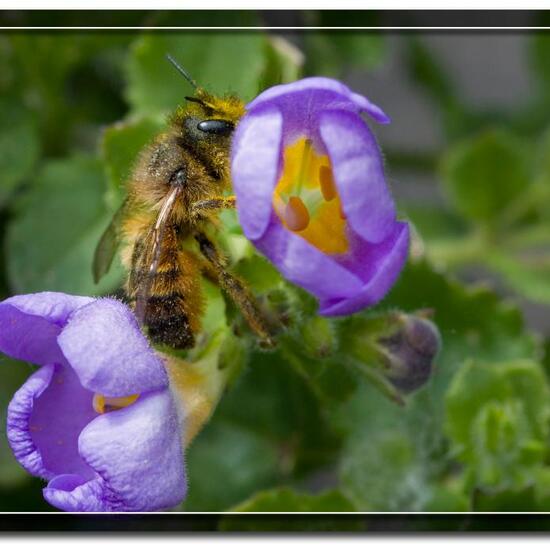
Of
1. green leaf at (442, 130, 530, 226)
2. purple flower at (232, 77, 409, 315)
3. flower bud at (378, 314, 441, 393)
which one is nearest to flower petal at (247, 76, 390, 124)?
purple flower at (232, 77, 409, 315)

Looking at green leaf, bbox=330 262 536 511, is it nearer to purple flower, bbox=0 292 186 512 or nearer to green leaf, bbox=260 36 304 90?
green leaf, bbox=260 36 304 90

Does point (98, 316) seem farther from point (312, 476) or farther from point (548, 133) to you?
point (548, 133)

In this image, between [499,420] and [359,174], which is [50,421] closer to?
[359,174]

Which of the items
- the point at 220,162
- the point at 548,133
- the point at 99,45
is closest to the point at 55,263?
the point at 99,45

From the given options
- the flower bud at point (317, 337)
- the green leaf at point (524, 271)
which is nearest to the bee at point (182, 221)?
the flower bud at point (317, 337)

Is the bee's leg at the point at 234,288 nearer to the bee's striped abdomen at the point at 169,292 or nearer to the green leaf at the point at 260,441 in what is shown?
the bee's striped abdomen at the point at 169,292

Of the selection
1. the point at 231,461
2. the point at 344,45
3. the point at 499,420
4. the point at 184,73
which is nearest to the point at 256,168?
the point at 184,73
